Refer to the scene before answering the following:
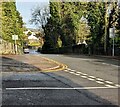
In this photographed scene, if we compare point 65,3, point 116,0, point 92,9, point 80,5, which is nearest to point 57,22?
point 65,3

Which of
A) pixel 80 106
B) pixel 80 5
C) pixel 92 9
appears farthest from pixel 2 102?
pixel 80 5

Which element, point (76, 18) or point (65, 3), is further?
point (65, 3)

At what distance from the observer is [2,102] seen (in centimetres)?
870

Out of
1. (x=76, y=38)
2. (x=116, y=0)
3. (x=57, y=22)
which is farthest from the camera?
(x=57, y=22)

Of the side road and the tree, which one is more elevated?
the tree

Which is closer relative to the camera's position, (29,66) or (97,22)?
(29,66)

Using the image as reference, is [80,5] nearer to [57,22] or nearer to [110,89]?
[57,22]

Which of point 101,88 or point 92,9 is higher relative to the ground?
point 92,9

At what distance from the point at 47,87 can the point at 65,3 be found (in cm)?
5247

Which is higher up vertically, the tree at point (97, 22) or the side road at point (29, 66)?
the tree at point (97, 22)

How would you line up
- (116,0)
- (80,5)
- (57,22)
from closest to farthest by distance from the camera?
(116,0)
(80,5)
(57,22)

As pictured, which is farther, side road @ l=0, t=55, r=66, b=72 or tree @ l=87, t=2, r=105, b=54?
tree @ l=87, t=2, r=105, b=54

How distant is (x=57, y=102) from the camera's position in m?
8.82

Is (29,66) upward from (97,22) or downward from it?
downward
